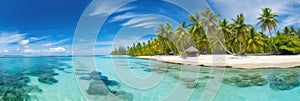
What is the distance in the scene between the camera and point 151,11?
26.1ft

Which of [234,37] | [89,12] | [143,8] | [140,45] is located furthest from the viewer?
[140,45]

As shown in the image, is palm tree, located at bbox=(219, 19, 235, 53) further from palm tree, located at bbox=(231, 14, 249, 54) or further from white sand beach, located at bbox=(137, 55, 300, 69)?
white sand beach, located at bbox=(137, 55, 300, 69)

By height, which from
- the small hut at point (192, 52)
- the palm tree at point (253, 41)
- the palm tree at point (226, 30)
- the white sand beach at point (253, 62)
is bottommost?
the white sand beach at point (253, 62)

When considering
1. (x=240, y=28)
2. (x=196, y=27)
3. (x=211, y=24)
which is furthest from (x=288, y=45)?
(x=196, y=27)

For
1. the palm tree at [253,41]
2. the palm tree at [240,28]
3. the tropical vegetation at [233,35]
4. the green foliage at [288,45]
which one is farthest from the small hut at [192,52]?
the green foliage at [288,45]

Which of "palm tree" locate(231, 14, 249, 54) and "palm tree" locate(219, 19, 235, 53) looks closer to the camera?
"palm tree" locate(231, 14, 249, 54)

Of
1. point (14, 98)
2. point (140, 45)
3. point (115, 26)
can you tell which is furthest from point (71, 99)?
point (140, 45)

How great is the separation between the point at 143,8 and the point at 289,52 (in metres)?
19.3

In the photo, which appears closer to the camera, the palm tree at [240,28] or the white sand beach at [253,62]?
the white sand beach at [253,62]

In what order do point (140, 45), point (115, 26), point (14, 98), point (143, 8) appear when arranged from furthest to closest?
point (140, 45)
point (115, 26)
point (143, 8)
point (14, 98)

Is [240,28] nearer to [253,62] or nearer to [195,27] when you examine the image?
[195,27]

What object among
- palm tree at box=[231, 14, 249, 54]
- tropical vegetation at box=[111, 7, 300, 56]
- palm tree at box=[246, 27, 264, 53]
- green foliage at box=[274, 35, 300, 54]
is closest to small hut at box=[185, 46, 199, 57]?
tropical vegetation at box=[111, 7, 300, 56]

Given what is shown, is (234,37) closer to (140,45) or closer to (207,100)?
(207,100)

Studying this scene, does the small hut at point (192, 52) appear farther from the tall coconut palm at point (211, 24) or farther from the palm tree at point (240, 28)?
the palm tree at point (240, 28)
